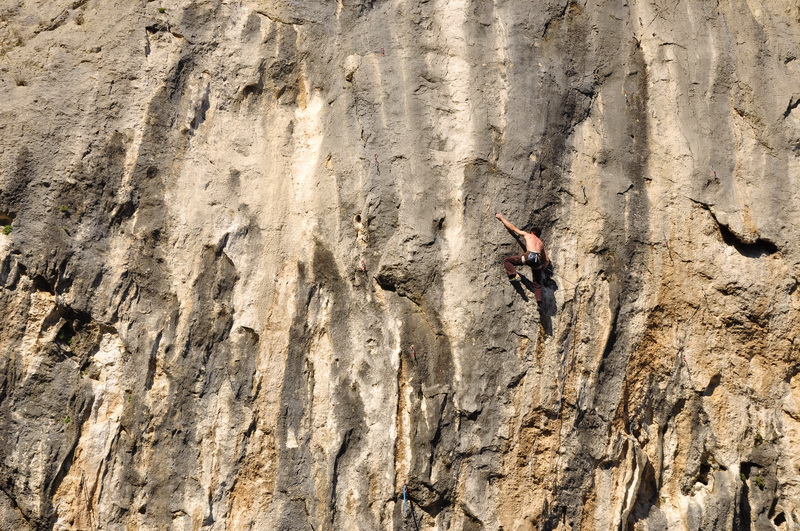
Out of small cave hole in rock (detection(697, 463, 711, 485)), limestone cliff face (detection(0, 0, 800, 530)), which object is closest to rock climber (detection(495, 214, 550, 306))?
limestone cliff face (detection(0, 0, 800, 530))

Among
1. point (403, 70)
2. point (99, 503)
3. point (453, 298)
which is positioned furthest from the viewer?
point (403, 70)

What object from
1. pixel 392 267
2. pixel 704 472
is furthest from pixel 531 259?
pixel 704 472

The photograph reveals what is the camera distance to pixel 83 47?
358 inches

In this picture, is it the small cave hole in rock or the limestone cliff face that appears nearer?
the limestone cliff face

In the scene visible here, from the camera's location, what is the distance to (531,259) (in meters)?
8.37

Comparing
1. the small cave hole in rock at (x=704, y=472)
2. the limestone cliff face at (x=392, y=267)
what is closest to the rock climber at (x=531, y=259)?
the limestone cliff face at (x=392, y=267)

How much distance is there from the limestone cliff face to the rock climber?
13cm

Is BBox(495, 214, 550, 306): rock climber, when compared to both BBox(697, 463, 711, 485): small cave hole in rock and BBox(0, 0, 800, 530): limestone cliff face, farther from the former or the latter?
BBox(697, 463, 711, 485): small cave hole in rock

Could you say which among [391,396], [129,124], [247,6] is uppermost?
[247,6]

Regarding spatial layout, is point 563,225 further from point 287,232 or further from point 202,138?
point 202,138

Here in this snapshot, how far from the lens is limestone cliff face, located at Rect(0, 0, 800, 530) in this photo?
8.28 metres

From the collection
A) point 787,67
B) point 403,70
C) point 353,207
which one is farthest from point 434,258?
point 787,67

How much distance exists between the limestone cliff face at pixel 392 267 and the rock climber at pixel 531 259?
127 millimetres

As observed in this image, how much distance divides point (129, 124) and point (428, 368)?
14.5 ft
